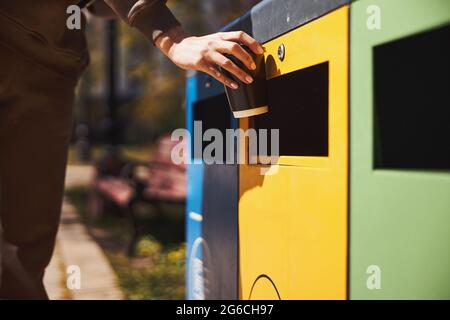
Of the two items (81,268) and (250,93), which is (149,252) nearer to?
(81,268)

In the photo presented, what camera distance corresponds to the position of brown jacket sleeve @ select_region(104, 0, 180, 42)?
1.50m

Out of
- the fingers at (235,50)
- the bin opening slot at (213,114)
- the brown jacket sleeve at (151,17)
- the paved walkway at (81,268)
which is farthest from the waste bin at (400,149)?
the paved walkway at (81,268)

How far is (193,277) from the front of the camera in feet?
7.80

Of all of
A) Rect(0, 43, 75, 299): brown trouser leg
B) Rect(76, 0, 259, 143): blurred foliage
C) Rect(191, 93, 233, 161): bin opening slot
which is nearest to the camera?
Rect(0, 43, 75, 299): brown trouser leg

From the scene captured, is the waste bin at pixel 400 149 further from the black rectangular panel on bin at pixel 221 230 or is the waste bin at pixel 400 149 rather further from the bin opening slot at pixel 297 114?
the black rectangular panel on bin at pixel 221 230

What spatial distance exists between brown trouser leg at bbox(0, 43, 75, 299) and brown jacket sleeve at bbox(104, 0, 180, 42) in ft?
1.73

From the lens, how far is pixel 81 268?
3.94 meters

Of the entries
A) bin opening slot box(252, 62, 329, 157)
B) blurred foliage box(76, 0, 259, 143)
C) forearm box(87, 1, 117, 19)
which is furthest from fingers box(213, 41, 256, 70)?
blurred foliage box(76, 0, 259, 143)

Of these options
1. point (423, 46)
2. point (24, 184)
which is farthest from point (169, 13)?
point (24, 184)

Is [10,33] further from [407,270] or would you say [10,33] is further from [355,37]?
[407,270]

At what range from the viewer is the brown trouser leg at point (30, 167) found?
188 centimetres

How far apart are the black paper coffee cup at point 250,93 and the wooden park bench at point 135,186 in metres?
3.01

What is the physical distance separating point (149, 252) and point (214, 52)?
3192 millimetres

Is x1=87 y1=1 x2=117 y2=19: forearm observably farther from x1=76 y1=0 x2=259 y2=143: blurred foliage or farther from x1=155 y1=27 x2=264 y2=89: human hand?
x1=76 y1=0 x2=259 y2=143: blurred foliage
